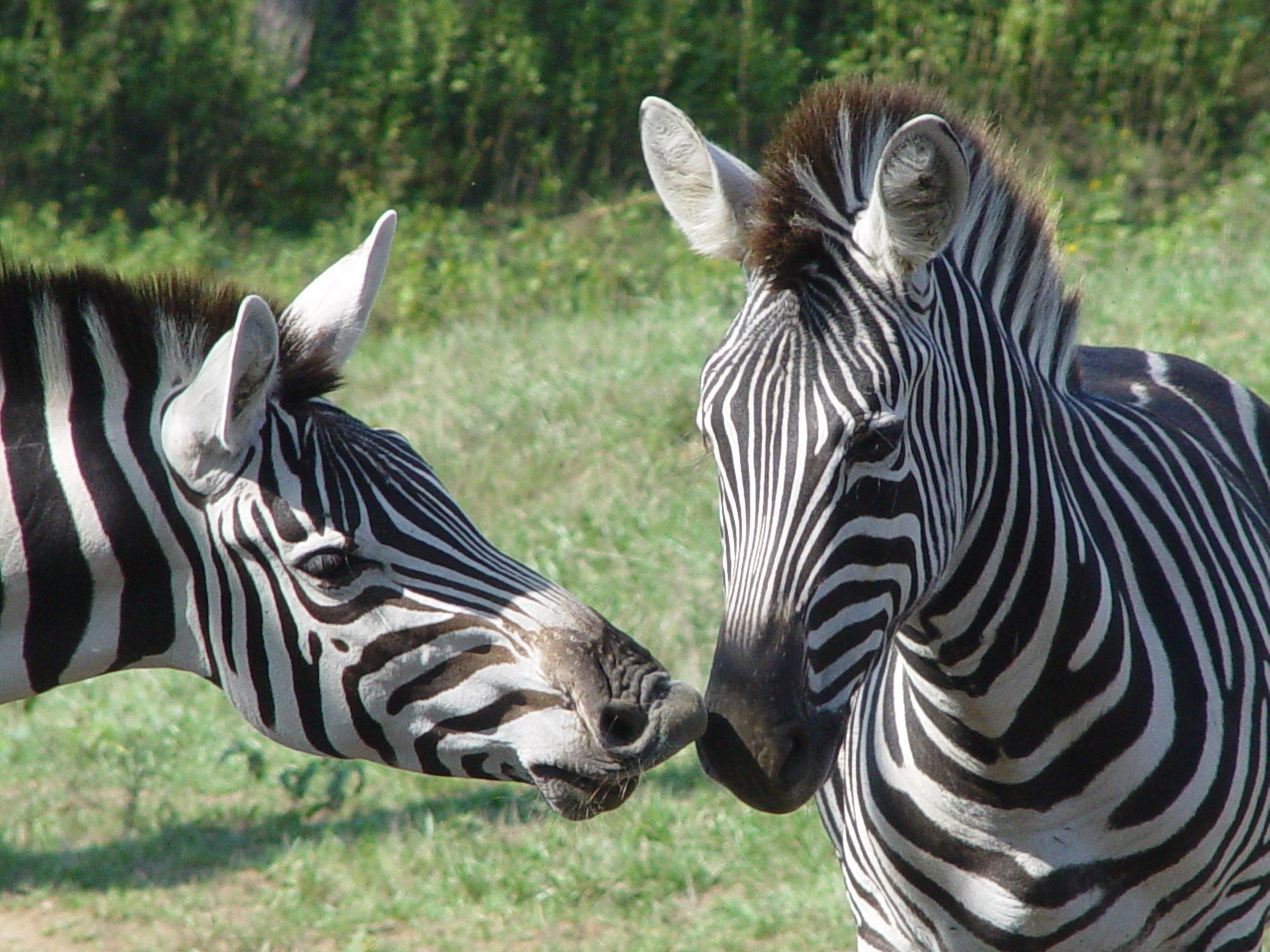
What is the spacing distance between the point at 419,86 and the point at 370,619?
11.4 meters

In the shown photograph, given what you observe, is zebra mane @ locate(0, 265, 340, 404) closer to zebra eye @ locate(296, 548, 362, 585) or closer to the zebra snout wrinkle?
zebra eye @ locate(296, 548, 362, 585)

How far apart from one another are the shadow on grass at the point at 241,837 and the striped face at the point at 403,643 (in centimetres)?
A: 251

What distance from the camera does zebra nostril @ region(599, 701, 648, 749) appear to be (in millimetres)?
2389

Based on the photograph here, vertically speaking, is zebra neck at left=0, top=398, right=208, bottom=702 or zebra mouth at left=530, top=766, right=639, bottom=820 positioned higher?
zebra neck at left=0, top=398, right=208, bottom=702

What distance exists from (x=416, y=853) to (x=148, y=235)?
341 inches

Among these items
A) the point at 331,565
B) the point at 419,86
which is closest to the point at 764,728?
the point at 331,565

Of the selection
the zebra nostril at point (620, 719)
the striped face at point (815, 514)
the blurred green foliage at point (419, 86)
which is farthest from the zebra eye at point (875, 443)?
the blurred green foliage at point (419, 86)

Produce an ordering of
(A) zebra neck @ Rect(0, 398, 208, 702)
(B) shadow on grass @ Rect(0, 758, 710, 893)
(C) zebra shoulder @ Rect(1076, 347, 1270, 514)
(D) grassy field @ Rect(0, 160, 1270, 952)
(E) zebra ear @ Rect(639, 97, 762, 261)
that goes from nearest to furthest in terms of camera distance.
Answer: (A) zebra neck @ Rect(0, 398, 208, 702) → (E) zebra ear @ Rect(639, 97, 762, 261) → (C) zebra shoulder @ Rect(1076, 347, 1270, 514) → (D) grassy field @ Rect(0, 160, 1270, 952) → (B) shadow on grass @ Rect(0, 758, 710, 893)

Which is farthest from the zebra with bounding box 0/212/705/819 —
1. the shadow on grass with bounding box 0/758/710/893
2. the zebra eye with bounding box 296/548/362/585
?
the shadow on grass with bounding box 0/758/710/893

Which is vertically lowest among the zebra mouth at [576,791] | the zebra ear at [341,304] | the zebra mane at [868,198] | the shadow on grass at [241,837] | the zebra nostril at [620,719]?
the shadow on grass at [241,837]

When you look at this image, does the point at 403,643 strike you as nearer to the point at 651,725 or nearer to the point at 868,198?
the point at 651,725

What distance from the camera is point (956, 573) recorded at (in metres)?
2.49

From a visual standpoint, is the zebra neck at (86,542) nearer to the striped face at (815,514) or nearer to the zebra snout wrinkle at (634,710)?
the zebra snout wrinkle at (634,710)

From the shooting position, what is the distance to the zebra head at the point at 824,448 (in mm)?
2184
